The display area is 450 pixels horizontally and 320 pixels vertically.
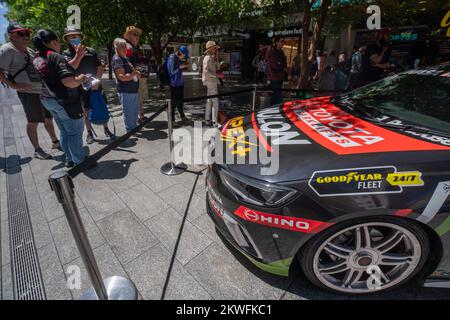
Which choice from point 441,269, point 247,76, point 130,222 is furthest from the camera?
point 247,76

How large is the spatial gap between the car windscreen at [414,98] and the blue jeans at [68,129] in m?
3.48

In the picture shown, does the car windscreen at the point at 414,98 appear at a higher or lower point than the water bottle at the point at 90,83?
lower

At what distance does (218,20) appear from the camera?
9.45 metres

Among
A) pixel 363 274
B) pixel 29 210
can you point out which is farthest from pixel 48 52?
pixel 363 274

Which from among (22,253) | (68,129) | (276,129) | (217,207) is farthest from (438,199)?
(68,129)

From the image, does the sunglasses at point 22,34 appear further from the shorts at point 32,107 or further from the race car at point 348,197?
the race car at point 348,197

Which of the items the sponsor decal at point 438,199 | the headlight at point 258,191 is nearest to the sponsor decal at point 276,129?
the headlight at point 258,191

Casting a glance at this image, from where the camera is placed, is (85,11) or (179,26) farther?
(179,26)

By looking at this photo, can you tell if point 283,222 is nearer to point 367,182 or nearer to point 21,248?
point 367,182

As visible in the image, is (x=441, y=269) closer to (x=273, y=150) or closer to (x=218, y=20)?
(x=273, y=150)

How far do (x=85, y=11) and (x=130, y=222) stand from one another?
714cm

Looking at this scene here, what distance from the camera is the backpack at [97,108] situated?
4086 mm

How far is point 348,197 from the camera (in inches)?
53.9

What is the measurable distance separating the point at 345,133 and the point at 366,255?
872 mm
